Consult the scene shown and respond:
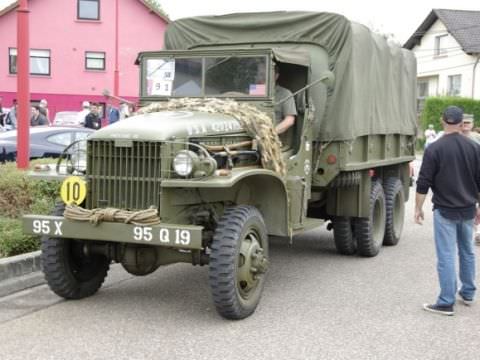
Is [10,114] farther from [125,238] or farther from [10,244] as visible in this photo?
[125,238]

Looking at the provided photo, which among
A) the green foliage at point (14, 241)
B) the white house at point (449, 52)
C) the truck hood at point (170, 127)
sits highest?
the white house at point (449, 52)

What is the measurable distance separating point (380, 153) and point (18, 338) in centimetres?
580

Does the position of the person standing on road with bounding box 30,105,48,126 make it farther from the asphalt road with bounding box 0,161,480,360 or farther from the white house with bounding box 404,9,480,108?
the white house with bounding box 404,9,480,108

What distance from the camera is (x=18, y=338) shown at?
18.0 ft

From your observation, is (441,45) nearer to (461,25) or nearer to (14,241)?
(461,25)

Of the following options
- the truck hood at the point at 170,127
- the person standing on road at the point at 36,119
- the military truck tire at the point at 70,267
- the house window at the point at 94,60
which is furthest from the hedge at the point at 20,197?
the house window at the point at 94,60

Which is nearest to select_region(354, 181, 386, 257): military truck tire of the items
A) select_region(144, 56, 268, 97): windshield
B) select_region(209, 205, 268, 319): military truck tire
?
select_region(144, 56, 268, 97): windshield

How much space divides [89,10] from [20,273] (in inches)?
1261

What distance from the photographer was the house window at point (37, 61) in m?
36.3

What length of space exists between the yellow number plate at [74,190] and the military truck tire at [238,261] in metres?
1.18

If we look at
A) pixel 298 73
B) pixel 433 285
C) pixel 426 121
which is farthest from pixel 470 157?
pixel 426 121

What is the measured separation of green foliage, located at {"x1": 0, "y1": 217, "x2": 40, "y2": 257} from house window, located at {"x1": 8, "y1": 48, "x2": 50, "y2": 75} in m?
30.4

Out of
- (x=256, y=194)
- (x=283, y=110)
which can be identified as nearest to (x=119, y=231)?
(x=256, y=194)

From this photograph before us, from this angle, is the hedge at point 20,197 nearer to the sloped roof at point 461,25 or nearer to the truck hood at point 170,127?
the truck hood at point 170,127
